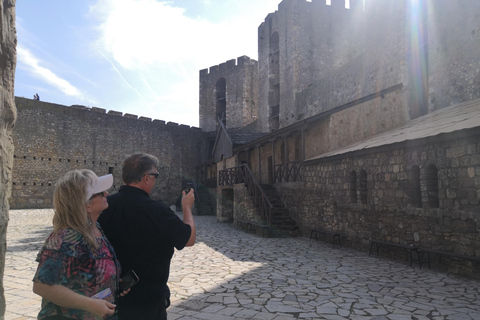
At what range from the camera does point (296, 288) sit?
5.30 m

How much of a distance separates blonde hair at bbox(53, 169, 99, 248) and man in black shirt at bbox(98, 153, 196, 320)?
391mm

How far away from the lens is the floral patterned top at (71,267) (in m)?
1.65

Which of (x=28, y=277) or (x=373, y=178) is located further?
(x=373, y=178)

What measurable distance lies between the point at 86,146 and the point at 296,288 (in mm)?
23796

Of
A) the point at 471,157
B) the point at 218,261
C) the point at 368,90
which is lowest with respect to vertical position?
the point at 218,261

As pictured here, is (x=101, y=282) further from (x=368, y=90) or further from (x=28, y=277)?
(x=368, y=90)

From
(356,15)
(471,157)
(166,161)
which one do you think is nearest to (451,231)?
(471,157)

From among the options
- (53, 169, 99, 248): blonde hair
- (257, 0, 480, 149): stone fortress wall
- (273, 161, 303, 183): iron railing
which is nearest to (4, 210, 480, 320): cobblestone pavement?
(53, 169, 99, 248): blonde hair

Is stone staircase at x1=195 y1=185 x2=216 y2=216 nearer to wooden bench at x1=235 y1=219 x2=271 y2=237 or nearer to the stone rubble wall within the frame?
wooden bench at x1=235 y1=219 x2=271 y2=237

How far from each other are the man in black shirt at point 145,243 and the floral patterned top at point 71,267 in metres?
0.34

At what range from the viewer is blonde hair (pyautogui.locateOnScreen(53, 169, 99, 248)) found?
177 centimetres

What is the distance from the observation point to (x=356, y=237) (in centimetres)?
901

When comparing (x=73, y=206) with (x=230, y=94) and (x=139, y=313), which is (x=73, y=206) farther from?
(x=230, y=94)

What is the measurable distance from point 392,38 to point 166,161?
20.6 m
